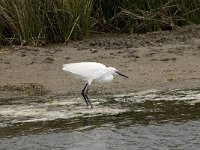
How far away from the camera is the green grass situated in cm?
1255

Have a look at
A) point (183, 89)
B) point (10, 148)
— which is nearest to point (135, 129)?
point (10, 148)

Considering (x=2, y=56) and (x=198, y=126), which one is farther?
(x=2, y=56)

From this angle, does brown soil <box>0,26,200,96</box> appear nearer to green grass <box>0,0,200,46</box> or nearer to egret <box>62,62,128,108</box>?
green grass <box>0,0,200,46</box>

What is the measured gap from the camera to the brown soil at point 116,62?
10.1 meters

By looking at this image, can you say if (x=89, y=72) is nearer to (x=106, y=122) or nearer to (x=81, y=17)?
(x=106, y=122)

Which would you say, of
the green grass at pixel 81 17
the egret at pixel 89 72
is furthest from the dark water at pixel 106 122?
the green grass at pixel 81 17

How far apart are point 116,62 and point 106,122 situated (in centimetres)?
372

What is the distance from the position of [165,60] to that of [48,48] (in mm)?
2503

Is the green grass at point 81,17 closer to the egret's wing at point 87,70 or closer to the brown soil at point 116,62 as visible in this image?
the brown soil at point 116,62

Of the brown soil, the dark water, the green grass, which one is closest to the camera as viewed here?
the dark water

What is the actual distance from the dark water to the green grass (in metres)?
3.39

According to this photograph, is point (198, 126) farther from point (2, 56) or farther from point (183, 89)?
point (2, 56)

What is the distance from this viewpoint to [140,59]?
11500 millimetres

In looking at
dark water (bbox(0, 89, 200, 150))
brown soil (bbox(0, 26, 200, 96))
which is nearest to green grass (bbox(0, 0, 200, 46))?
brown soil (bbox(0, 26, 200, 96))
